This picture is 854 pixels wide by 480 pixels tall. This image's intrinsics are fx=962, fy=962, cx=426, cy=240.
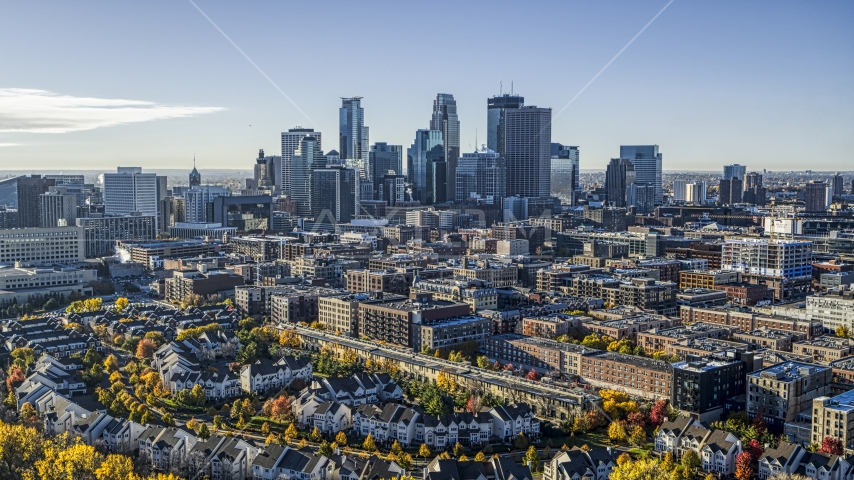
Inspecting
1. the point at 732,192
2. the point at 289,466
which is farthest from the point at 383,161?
the point at 289,466

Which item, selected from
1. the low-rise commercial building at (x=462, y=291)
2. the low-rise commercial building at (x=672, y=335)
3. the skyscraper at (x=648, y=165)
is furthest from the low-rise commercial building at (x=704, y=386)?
the skyscraper at (x=648, y=165)

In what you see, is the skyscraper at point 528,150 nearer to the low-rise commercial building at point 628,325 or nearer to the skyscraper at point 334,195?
the skyscraper at point 334,195

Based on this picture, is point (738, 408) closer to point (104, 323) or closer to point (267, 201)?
point (104, 323)

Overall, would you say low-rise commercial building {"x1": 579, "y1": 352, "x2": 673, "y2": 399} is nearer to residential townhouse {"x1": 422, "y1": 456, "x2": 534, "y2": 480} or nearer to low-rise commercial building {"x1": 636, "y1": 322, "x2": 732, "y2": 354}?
low-rise commercial building {"x1": 636, "y1": 322, "x2": 732, "y2": 354}

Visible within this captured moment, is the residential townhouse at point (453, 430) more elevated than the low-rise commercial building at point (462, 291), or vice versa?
the low-rise commercial building at point (462, 291)

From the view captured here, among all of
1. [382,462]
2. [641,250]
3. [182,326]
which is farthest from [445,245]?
[382,462]

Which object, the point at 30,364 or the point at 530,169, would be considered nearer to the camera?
the point at 30,364

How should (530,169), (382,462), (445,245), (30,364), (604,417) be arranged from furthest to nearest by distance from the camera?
(530,169) → (445,245) → (30,364) → (604,417) → (382,462)
